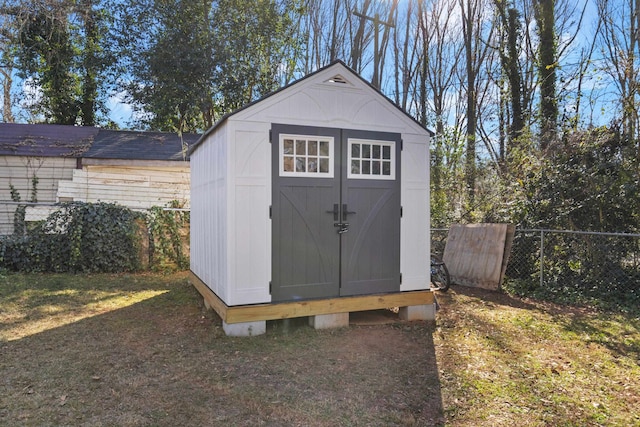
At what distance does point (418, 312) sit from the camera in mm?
5160

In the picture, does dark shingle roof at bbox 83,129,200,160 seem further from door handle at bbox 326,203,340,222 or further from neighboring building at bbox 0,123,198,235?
door handle at bbox 326,203,340,222

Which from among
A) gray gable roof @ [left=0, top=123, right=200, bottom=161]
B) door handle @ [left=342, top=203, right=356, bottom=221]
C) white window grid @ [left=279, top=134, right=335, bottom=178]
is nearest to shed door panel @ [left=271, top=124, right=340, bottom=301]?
white window grid @ [left=279, top=134, right=335, bottom=178]

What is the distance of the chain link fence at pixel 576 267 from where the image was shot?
5.99 metres

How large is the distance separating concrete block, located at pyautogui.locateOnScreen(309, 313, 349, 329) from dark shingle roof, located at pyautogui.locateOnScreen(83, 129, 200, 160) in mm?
8250

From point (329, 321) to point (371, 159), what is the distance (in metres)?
1.96

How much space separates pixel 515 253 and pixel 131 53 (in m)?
14.4

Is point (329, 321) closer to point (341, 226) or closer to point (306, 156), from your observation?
point (341, 226)

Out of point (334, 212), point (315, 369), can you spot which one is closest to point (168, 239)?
point (334, 212)

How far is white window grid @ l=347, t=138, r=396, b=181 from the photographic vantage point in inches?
191

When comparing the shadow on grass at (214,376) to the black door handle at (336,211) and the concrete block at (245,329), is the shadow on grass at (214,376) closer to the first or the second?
the concrete block at (245,329)

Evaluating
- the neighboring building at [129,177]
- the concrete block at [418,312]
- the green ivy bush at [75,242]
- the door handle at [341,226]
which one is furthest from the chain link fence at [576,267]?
the neighboring building at [129,177]

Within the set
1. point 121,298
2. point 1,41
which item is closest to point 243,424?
point 121,298

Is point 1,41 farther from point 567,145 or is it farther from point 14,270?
point 567,145

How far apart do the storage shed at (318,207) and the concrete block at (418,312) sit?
13mm
